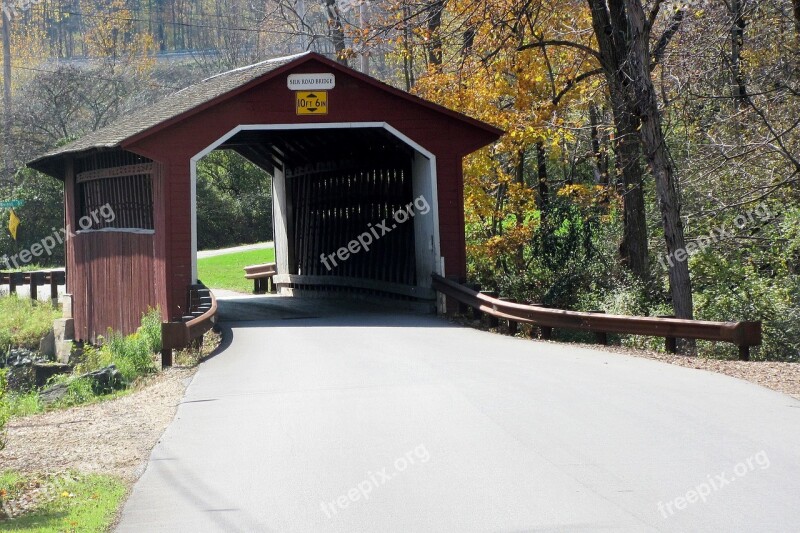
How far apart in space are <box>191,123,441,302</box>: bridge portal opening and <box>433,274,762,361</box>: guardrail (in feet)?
6.50

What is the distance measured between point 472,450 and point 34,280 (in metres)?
24.7

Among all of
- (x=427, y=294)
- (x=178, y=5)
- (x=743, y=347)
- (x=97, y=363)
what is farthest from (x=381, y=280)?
(x=178, y=5)

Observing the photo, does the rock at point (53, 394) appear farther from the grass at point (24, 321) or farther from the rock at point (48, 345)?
the grass at point (24, 321)

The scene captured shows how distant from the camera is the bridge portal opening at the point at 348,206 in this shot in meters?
18.3

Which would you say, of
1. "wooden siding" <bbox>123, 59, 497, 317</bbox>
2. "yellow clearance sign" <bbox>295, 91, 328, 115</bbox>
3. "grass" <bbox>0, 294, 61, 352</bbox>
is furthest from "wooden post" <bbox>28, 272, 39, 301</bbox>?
"yellow clearance sign" <bbox>295, 91, 328, 115</bbox>

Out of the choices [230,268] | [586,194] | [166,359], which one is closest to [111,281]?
[166,359]

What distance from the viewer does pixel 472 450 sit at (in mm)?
7238

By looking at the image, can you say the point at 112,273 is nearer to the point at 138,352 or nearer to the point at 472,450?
the point at 138,352

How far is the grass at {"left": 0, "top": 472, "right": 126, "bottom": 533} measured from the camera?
5.89m

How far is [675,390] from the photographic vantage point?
31.3 ft

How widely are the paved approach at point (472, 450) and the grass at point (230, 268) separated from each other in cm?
1784

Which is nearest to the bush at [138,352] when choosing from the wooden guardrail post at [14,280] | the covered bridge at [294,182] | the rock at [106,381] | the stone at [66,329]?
the rock at [106,381]

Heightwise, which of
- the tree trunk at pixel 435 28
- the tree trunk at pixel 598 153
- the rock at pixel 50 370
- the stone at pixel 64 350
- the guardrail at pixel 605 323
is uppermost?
the tree trunk at pixel 435 28

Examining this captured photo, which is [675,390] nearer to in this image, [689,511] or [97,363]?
[689,511]
